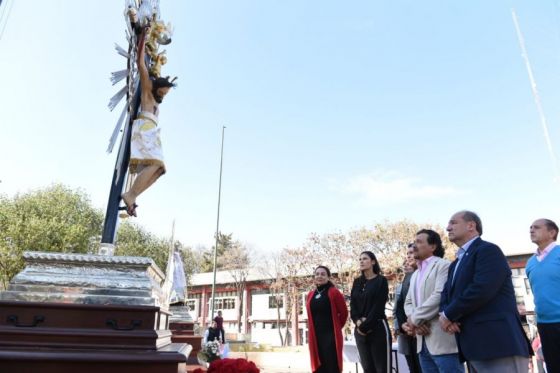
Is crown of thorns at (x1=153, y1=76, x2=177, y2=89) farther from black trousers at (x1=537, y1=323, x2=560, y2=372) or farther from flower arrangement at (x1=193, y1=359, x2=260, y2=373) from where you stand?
black trousers at (x1=537, y1=323, x2=560, y2=372)

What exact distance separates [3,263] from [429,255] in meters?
20.1

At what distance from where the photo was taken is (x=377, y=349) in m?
4.22

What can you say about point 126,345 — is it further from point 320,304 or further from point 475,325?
point 320,304

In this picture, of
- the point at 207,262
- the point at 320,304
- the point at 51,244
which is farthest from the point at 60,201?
the point at 207,262

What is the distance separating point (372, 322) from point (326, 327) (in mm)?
577

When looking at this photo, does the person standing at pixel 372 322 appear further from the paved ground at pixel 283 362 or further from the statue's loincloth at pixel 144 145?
the paved ground at pixel 283 362

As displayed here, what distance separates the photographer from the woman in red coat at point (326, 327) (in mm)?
4461

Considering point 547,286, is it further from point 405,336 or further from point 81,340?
point 81,340

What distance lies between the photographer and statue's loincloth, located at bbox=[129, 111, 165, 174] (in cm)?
291

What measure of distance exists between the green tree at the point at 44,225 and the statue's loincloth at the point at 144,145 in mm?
17823

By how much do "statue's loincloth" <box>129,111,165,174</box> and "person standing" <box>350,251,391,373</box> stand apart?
9.07 feet

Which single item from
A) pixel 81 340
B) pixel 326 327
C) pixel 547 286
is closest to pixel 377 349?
pixel 326 327

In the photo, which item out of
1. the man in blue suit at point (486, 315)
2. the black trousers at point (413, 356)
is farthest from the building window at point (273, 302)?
the man in blue suit at point (486, 315)

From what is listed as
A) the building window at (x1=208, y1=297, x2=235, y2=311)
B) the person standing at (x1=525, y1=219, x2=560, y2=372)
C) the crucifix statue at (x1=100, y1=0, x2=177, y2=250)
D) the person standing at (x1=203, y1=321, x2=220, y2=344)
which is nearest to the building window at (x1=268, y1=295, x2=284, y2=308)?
the building window at (x1=208, y1=297, x2=235, y2=311)
